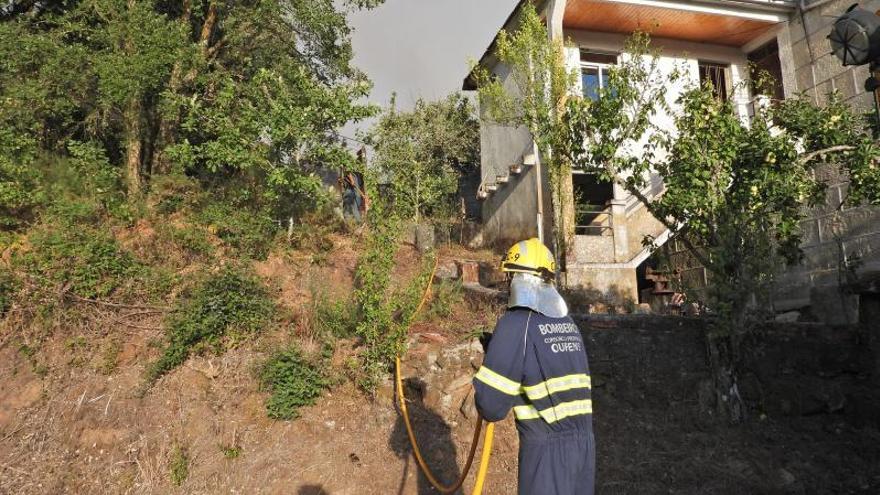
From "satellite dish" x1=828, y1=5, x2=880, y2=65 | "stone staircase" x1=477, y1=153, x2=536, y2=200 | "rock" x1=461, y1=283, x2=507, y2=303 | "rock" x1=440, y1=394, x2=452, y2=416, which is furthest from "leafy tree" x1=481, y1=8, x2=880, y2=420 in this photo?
"stone staircase" x1=477, y1=153, x2=536, y2=200

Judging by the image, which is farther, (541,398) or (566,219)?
(566,219)

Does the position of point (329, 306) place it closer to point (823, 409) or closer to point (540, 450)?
point (540, 450)

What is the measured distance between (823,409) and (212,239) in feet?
27.8

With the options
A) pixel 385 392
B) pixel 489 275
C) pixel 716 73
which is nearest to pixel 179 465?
pixel 385 392

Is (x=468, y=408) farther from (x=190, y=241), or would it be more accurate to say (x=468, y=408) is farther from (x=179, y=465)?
(x=190, y=241)

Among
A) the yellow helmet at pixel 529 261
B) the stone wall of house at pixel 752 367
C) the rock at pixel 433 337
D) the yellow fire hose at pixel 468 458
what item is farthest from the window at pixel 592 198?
the yellow helmet at pixel 529 261

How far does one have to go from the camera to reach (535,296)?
3.23 m

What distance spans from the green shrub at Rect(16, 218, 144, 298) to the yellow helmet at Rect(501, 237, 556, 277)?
595 cm

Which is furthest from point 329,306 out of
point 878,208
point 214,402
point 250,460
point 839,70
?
point 839,70

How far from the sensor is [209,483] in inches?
207

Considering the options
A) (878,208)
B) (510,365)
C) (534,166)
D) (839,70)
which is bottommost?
(510,365)

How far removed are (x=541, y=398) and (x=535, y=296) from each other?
0.54 meters

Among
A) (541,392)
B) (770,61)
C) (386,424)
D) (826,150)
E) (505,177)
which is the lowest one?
(386,424)

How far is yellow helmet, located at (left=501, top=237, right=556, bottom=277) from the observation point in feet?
10.8
